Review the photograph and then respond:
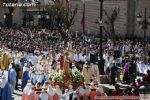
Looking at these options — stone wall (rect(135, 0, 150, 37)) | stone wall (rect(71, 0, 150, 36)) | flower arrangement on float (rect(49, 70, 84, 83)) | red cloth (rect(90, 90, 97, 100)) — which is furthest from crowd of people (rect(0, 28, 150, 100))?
stone wall (rect(71, 0, 150, 36))

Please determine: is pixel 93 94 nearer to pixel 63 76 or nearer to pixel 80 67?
pixel 63 76

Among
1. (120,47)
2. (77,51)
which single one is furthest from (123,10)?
(77,51)

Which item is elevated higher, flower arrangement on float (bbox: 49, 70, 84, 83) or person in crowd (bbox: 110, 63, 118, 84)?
flower arrangement on float (bbox: 49, 70, 84, 83)

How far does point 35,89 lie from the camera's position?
1948cm

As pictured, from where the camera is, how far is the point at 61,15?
6425cm

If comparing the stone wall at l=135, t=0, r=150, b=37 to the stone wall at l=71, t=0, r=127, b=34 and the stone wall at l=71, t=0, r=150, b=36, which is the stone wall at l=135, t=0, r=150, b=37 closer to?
the stone wall at l=71, t=0, r=150, b=36

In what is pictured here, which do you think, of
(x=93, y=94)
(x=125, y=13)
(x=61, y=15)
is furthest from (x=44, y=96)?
(x=61, y=15)

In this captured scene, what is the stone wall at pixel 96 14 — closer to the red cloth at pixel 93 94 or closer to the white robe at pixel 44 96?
the red cloth at pixel 93 94

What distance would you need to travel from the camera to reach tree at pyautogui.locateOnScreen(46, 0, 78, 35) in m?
62.0

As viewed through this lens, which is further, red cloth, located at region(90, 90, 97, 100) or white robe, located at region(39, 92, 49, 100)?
red cloth, located at region(90, 90, 97, 100)

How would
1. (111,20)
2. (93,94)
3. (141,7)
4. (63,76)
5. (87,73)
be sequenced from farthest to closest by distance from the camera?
(111,20), (141,7), (87,73), (63,76), (93,94)

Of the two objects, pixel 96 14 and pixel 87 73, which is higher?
pixel 87 73

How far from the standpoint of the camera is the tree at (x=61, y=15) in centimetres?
6204

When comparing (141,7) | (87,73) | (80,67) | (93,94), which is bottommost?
(80,67)
